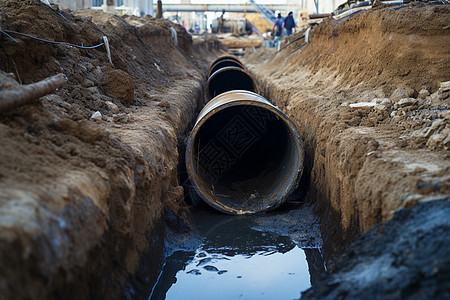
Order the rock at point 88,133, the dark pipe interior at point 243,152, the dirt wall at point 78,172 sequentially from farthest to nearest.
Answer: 1. the dark pipe interior at point 243,152
2. the rock at point 88,133
3. the dirt wall at point 78,172

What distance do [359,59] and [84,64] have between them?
3904mm

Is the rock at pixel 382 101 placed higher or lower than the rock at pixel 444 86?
lower

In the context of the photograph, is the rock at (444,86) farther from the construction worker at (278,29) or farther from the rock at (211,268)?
the construction worker at (278,29)

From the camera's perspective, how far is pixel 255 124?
26.2 ft

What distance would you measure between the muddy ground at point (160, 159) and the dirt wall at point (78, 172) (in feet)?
0.04

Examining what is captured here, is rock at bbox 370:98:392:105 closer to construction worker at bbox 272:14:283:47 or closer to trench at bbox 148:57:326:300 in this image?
trench at bbox 148:57:326:300

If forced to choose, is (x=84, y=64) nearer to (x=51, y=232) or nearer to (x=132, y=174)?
(x=132, y=174)

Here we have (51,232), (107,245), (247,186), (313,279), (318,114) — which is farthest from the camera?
(247,186)

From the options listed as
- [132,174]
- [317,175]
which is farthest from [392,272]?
[317,175]

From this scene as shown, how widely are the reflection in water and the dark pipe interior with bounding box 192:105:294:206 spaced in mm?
963

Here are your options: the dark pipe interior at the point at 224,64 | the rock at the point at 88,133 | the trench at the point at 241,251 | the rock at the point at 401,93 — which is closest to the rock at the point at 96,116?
the rock at the point at 88,133

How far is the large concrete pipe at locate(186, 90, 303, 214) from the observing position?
5414mm

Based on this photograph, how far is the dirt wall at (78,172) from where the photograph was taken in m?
2.22

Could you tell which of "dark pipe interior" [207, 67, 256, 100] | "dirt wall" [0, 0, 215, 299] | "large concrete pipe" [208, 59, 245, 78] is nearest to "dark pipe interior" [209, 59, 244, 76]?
"large concrete pipe" [208, 59, 245, 78]
